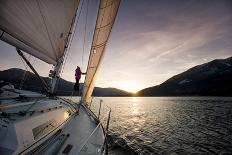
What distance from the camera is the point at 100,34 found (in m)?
8.98

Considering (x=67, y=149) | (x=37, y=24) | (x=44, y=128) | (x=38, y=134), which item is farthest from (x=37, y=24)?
(x=67, y=149)

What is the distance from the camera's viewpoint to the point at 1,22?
13.6ft

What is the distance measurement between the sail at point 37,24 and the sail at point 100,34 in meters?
2.15

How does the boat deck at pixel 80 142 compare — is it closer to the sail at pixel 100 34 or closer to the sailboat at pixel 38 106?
the sailboat at pixel 38 106

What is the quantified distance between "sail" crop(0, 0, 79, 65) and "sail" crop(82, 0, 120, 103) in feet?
7.05

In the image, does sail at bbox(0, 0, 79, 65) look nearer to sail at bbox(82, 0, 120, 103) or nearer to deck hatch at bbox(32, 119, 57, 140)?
sail at bbox(82, 0, 120, 103)

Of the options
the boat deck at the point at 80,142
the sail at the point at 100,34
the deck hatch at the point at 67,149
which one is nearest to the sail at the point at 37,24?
the sail at the point at 100,34

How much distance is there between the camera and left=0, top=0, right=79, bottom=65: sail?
4300 mm

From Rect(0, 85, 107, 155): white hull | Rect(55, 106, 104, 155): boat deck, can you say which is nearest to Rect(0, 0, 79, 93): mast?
Rect(0, 85, 107, 155): white hull

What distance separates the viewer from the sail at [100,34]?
8.66 meters

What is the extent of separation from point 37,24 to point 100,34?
415 cm

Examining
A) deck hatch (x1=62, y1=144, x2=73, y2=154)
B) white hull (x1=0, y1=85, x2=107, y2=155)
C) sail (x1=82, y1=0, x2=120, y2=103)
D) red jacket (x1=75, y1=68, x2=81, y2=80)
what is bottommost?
deck hatch (x1=62, y1=144, x2=73, y2=154)

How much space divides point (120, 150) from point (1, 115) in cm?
1006

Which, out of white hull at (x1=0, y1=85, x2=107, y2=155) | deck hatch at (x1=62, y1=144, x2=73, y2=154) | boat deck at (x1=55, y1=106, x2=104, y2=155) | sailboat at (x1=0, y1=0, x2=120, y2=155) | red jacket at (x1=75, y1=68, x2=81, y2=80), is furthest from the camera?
red jacket at (x1=75, y1=68, x2=81, y2=80)
